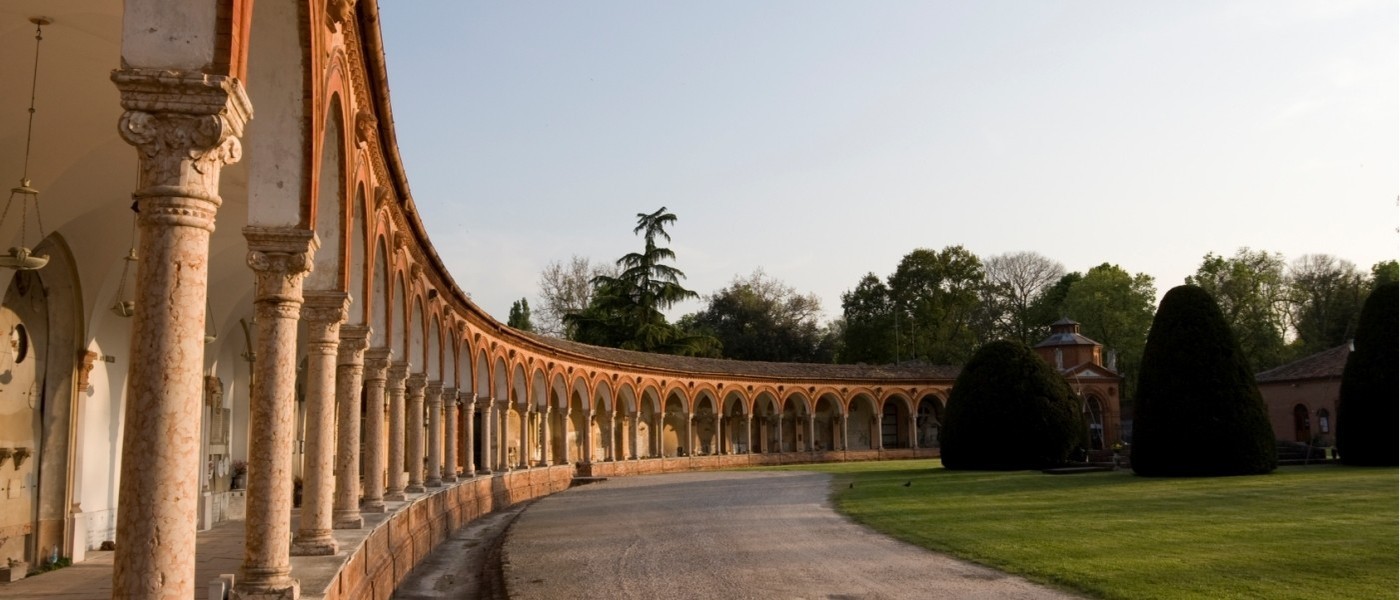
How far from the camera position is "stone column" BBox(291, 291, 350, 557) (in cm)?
1048

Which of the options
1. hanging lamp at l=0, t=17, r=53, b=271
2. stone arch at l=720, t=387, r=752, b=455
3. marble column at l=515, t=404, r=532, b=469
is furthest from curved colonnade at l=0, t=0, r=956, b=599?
stone arch at l=720, t=387, r=752, b=455

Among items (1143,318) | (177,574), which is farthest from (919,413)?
(177,574)

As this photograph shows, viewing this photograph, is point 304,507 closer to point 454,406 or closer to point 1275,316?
point 454,406

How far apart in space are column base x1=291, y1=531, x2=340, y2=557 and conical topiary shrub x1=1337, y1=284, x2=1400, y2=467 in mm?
28817

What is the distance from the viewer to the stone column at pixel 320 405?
10.5m

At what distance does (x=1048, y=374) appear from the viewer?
3384 cm

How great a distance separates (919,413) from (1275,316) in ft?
83.0

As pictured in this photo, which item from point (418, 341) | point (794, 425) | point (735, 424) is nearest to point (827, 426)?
point (794, 425)

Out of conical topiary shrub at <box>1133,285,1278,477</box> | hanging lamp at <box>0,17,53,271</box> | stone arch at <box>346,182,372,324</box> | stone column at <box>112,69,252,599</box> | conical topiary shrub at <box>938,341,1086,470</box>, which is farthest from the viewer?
conical topiary shrub at <box>938,341,1086,470</box>

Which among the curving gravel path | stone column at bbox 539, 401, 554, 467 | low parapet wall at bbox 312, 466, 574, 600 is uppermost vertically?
stone column at bbox 539, 401, 554, 467

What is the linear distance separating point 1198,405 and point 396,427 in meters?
19.3

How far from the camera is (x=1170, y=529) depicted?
50.3 ft

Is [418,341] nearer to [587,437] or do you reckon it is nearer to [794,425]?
[587,437]

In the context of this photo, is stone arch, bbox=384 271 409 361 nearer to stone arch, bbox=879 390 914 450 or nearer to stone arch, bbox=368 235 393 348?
stone arch, bbox=368 235 393 348
